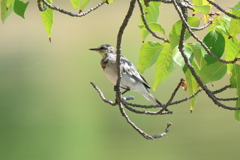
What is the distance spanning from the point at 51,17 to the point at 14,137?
4045 millimetres

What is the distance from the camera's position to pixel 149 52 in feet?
2.72

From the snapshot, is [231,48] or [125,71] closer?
[231,48]

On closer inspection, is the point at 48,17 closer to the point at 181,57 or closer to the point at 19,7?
the point at 19,7

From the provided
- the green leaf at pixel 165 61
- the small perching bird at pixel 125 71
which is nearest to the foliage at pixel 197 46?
the green leaf at pixel 165 61

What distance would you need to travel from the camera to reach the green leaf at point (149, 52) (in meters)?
0.82

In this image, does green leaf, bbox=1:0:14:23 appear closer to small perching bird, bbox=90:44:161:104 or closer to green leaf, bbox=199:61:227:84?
green leaf, bbox=199:61:227:84

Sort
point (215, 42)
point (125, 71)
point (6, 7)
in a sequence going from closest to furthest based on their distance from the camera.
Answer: point (215, 42) < point (6, 7) < point (125, 71)

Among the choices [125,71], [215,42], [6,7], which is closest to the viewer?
[215,42]

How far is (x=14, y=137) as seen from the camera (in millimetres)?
4625

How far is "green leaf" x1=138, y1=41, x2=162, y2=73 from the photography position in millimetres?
823

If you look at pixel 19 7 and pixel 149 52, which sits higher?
pixel 19 7

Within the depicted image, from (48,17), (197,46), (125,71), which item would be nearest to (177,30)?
(197,46)

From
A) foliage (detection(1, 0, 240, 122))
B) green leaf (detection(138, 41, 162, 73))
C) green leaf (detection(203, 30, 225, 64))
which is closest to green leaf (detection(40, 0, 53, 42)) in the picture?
foliage (detection(1, 0, 240, 122))

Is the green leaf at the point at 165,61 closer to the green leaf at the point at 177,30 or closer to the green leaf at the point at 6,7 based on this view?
the green leaf at the point at 177,30
